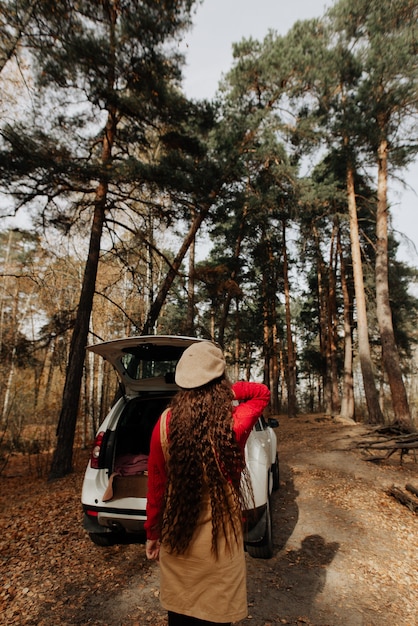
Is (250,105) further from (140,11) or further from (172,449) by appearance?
(172,449)

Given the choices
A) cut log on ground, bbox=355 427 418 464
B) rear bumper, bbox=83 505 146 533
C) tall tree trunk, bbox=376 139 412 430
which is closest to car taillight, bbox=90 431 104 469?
rear bumper, bbox=83 505 146 533

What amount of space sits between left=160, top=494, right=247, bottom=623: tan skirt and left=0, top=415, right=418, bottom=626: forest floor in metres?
1.45

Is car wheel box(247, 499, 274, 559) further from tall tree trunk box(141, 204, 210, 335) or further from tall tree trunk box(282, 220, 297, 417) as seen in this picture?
tall tree trunk box(282, 220, 297, 417)

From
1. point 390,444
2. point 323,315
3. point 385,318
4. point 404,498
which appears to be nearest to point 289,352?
point 323,315

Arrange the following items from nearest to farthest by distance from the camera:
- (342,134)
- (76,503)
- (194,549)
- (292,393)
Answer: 1. (194,549)
2. (76,503)
3. (342,134)
4. (292,393)

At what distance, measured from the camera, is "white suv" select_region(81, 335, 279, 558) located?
3.19m

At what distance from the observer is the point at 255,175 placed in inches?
501

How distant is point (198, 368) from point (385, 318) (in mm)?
10241

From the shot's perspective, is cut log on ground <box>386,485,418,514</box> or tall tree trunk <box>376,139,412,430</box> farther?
tall tree trunk <box>376,139,412,430</box>

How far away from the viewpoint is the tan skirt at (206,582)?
1.56 meters

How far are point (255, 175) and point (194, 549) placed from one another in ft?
42.5

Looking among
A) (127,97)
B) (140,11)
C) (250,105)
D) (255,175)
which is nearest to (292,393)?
(255,175)

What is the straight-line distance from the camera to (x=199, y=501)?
1613 mm

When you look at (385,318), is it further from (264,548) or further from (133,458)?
(133,458)
